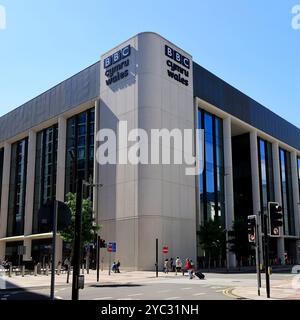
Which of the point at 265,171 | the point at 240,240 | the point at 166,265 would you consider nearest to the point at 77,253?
the point at 166,265

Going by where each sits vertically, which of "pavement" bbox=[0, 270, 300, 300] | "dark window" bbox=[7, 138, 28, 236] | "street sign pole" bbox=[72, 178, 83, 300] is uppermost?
"dark window" bbox=[7, 138, 28, 236]

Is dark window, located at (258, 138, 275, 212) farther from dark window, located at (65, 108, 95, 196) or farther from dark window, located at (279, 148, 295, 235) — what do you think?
dark window, located at (65, 108, 95, 196)

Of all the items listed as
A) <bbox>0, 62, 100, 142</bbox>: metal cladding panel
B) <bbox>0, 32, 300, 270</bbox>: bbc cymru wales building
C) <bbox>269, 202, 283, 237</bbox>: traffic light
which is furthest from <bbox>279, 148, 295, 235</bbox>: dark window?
<bbox>269, 202, 283, 237</bbox>: traffic light

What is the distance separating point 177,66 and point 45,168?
82.7 feet

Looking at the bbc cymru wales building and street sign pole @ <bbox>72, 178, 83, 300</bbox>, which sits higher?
the bbc cymru wales building

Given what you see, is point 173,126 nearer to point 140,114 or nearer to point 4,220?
point 140,114

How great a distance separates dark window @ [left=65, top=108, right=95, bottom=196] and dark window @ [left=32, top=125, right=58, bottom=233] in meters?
3.58

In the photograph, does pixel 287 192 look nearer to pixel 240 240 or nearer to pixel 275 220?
pixel 240 240

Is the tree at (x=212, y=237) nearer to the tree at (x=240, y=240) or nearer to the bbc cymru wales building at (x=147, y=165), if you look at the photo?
the bbc cymru wales building at (x=147, y=165)

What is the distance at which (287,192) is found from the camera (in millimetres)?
76938

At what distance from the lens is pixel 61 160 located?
200 feet

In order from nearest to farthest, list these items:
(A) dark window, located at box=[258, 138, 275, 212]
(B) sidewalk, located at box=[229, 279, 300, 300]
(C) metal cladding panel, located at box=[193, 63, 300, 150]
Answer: (B) sidewalk, located at box=[229, 279, 300, 300] → (C) metal cladding panel, located at box=[193, 63, 300, 150] → (A) dark window, located at box=[258, 138, 275, 212]

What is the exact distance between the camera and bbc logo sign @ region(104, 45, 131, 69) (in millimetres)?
52047
